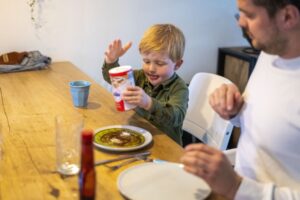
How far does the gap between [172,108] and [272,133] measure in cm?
58

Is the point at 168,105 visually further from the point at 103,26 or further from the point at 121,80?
the point at 103,26

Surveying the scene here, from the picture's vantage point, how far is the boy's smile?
6.10ft

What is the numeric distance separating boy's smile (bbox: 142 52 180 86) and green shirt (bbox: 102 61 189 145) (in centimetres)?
3

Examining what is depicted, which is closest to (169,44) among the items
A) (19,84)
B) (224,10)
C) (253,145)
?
(253,145)

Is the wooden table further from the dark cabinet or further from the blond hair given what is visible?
the dark cabinet

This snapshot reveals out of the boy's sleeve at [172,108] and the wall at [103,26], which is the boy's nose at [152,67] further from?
the wall at [103,26]

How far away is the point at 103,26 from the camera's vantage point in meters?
2.84

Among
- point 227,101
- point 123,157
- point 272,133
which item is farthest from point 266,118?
point 123,157

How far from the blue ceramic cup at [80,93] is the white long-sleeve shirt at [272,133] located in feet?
2.43

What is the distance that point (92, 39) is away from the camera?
285 centimetres

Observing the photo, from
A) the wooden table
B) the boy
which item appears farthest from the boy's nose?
the wooden table

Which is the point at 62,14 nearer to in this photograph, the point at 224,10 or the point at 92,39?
the point at 92,39

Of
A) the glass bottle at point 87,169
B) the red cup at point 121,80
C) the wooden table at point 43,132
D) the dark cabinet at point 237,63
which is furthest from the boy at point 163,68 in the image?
the dark cabinet at point 237,63

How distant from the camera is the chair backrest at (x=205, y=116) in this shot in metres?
1.91
